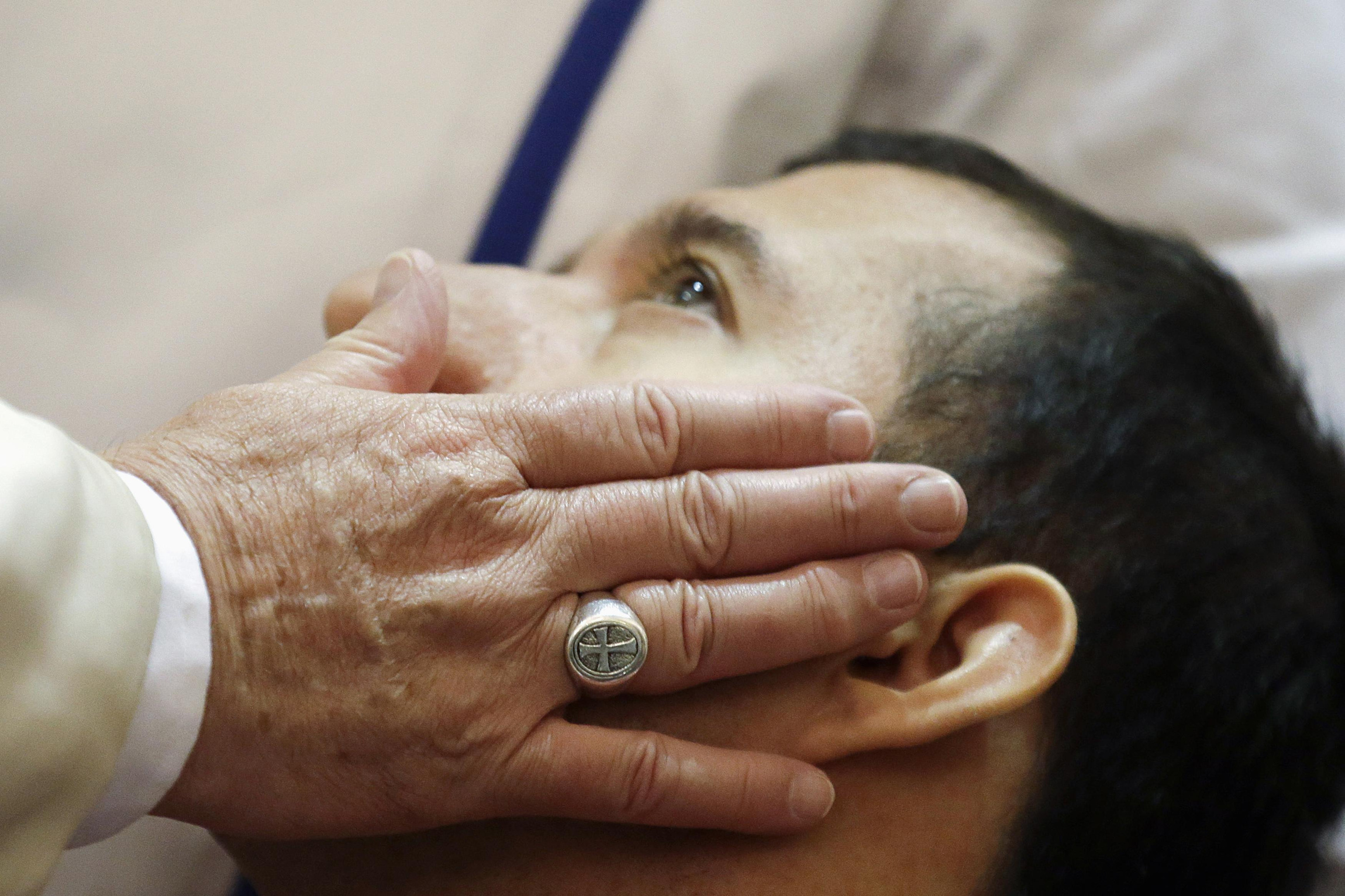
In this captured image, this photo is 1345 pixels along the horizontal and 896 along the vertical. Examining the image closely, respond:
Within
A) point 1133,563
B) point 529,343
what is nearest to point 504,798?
point 529,343

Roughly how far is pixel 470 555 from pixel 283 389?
19 cm

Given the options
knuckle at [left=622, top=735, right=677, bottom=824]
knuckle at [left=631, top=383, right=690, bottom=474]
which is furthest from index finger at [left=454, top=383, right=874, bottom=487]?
knuckle at [left=622, top=735, right=677, bottom=824]

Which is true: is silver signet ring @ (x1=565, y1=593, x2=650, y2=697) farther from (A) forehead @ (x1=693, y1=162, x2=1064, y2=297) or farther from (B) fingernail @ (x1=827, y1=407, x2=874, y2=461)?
(A) forehead @ (x1=693, y1=162, x2=1064, y2=297)

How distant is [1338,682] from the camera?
1.00 metres

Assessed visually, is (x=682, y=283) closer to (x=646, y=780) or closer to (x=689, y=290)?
(x=689, y=290)

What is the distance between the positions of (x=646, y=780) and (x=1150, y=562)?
19.5 inches

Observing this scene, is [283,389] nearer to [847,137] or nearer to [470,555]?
[470,555]

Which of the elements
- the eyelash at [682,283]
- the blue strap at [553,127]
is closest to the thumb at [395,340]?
the eyelash at [682,283]

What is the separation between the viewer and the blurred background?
112 cm

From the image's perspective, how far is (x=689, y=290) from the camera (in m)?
1.00

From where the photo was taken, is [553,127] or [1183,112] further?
[1183,112]

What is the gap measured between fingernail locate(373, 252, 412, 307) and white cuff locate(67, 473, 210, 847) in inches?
10.3

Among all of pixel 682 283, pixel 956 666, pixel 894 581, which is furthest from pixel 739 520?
pixel 682 283

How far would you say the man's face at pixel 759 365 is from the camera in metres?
0.78
